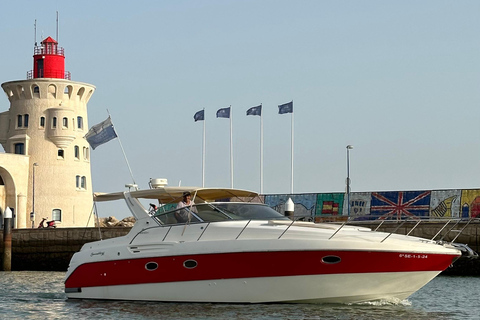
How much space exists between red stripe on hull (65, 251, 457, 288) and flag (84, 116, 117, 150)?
7.12m

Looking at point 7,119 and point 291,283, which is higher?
point 7,119

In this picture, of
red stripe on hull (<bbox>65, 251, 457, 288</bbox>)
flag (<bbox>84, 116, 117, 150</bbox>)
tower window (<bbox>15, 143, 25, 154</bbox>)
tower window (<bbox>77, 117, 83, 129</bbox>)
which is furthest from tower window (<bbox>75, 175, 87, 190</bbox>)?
red stripe on hull (<bbox>65, 251, 457, 288</bbox>)

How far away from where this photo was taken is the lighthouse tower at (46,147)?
53.4 meters

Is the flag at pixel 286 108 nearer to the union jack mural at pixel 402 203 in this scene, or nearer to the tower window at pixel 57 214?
the union jack mural at pixel 402 203

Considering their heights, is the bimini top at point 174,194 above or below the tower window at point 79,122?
below

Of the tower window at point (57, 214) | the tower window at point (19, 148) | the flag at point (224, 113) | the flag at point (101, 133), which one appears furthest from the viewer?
the tower window at point (19, 148)

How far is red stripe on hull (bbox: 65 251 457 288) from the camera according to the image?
59.3ft

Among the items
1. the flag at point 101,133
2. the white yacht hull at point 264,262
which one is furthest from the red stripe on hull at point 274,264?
the flag at point 101,133

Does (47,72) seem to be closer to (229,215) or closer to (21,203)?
(21,203)

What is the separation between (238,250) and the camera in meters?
18.5

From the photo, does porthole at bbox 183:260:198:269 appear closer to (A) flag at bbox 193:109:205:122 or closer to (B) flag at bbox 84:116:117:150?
(B) flag at bbox 84:116:117:150

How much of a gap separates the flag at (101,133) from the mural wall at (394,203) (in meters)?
15.0

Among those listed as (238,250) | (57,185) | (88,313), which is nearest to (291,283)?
(238,250)

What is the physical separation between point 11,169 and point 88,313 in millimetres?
35551
